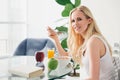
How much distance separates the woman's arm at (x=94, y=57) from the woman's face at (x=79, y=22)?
0.49 feet

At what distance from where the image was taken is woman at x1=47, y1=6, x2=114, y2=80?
153 cm

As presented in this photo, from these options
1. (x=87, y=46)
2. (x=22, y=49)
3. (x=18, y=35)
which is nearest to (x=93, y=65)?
(x=87, y=46)

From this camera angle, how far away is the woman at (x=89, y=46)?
153cm

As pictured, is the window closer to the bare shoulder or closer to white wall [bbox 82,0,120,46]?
white wall [bbox 82,0,120,46]

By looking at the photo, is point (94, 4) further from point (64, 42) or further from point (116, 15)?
→ point (64, 42)

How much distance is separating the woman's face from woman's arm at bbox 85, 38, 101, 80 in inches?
5.9

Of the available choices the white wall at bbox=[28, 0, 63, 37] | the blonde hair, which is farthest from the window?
the blonde hair

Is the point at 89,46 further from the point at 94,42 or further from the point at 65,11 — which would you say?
the point at 65,11

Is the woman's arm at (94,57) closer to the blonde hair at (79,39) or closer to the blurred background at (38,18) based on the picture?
the blonde hair at (79,39)

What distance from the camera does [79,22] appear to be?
170 cm

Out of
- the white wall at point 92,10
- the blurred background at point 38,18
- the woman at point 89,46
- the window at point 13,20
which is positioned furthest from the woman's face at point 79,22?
the window at point 13,20

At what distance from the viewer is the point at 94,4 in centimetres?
301

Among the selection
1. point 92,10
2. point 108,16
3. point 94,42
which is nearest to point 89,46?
point 94,42

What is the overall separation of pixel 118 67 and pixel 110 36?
1069 mm
